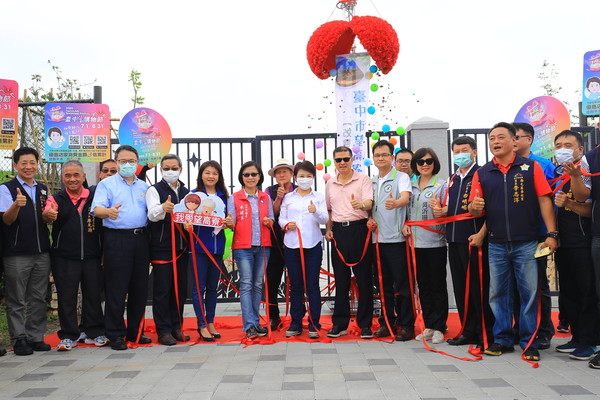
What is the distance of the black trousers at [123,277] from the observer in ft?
15.6

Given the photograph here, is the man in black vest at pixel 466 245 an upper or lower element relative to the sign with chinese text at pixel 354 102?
lower

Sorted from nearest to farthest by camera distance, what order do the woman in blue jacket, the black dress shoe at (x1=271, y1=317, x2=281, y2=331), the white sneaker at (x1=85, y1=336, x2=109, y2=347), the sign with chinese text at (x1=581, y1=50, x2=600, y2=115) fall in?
1. the white sneaker at (x1=85, y1=336, x2=109, y2=347)
2. the woman in blue jacket
3. the black dress shoe at (x1=271, y1=317, x2=281, y2=331)
4. the sign with chinese text at (x1=581, y1=50, x2=600, y2=115)

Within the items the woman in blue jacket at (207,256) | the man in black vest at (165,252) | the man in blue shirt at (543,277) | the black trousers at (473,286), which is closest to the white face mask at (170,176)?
the man in black vest at (165,252)

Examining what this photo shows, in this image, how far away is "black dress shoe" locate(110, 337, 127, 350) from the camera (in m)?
4.74

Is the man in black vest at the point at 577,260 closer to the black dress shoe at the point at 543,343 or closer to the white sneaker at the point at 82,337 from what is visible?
the black dress shoe at the point at 543,343

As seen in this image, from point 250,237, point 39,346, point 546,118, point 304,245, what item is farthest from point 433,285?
point 39,346

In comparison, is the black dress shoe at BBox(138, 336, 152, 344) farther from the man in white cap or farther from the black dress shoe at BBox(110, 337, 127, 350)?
the man in white cap

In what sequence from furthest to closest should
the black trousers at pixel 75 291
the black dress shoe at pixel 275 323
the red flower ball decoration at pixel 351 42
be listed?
the red flower ball decoration at pixel 351 42 → the black dress shoe at pixel 275 323 → the black trousers at pixel 75 291

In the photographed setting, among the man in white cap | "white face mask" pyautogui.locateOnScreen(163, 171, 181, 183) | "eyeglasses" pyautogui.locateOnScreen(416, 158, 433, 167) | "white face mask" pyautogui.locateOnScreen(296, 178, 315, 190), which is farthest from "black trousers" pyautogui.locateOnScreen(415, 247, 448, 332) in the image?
"white face mask" pyautogui.locateOnScreen(163, 171, 181, 183)

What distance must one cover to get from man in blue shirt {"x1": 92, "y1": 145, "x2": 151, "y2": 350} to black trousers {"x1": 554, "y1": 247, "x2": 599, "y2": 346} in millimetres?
3682

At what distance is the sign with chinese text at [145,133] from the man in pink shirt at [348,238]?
269cm

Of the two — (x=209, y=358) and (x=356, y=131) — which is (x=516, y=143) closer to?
(x=356, y=131)

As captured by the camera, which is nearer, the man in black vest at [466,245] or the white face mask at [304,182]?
the man in black vest at [466,245]

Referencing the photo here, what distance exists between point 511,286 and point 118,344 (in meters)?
3.47
